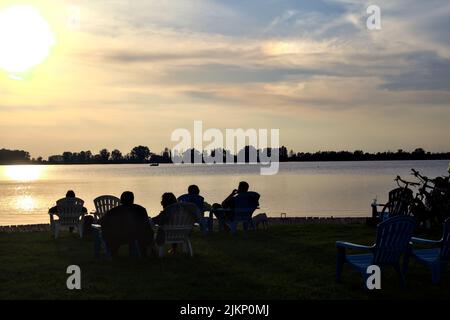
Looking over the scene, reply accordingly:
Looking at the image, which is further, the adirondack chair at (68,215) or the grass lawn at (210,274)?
the adirondack chair at (68,215)

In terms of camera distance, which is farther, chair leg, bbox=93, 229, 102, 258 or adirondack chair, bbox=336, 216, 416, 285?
chair leg, bbox=93, 229, 102, 258

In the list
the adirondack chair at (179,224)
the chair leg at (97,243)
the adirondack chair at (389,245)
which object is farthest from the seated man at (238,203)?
the adirondack chair at (389,245)

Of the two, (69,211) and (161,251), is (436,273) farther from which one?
(69,211)

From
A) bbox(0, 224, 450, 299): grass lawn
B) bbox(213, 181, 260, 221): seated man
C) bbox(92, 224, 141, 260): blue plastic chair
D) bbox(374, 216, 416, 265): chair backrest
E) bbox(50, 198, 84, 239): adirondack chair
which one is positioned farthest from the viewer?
bbox(213, 181, 260, 221): seated man

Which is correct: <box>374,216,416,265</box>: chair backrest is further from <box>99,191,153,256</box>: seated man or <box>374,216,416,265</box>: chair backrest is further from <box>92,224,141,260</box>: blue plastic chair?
<box>92,224,141,260</box>: blue plastic chair

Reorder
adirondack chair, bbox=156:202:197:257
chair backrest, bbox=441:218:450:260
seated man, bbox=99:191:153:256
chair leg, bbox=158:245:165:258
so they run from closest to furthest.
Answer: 1. chair backrest, bbox=441:218:450:260
2. seated man, bbox=99:191:153:256
3. chair leg, bbox=158:245:165:258
4. adirondack chair, bbox=156:202:197:257

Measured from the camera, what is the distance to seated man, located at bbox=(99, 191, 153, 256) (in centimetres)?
1188

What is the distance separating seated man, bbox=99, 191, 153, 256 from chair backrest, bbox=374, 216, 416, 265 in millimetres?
4506

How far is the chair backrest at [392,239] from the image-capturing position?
9140mm

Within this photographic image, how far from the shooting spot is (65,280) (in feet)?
32.7

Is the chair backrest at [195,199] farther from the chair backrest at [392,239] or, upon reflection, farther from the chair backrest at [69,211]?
the chair backrest at [392,239]

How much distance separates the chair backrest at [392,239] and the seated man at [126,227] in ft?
14.8

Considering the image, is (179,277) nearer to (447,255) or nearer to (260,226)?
(447,255)

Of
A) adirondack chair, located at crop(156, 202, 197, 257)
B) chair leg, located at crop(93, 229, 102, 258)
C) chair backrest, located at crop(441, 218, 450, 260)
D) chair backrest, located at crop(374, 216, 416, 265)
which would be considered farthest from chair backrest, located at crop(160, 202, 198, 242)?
chair backrest, located at crop(441, 218, 450, 260)
